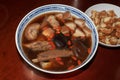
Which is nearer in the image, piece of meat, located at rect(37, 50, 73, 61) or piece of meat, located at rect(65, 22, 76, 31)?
piece of meat, located at rect(37, 50, 73, 61)

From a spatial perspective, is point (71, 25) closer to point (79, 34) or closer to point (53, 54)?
point (79, 34)

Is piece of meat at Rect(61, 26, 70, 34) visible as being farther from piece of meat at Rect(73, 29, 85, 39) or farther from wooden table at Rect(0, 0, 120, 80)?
wooden table at Rect(0, 0, 120, 80)

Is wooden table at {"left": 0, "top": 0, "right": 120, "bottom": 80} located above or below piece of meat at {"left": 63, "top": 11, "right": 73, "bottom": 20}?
below

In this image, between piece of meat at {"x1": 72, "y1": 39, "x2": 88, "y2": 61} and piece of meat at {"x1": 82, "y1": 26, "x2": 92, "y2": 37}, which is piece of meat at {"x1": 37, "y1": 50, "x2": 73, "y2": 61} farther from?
piece of meat at {"x1": 82, "y1": 26, "x2": 92, "y2": 37}

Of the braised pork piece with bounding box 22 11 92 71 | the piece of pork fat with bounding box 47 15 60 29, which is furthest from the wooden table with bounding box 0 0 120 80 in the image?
the piece of pork fat with bounding box 47 15 60 29

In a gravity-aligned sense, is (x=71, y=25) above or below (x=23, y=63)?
above

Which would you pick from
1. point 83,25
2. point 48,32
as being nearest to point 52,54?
point 48,32

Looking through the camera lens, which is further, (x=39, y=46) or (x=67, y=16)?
(x=67, y=16)

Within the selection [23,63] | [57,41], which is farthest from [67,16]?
[23,63]

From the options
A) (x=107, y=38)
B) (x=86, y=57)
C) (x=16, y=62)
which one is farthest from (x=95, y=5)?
(x=16, y=62)
